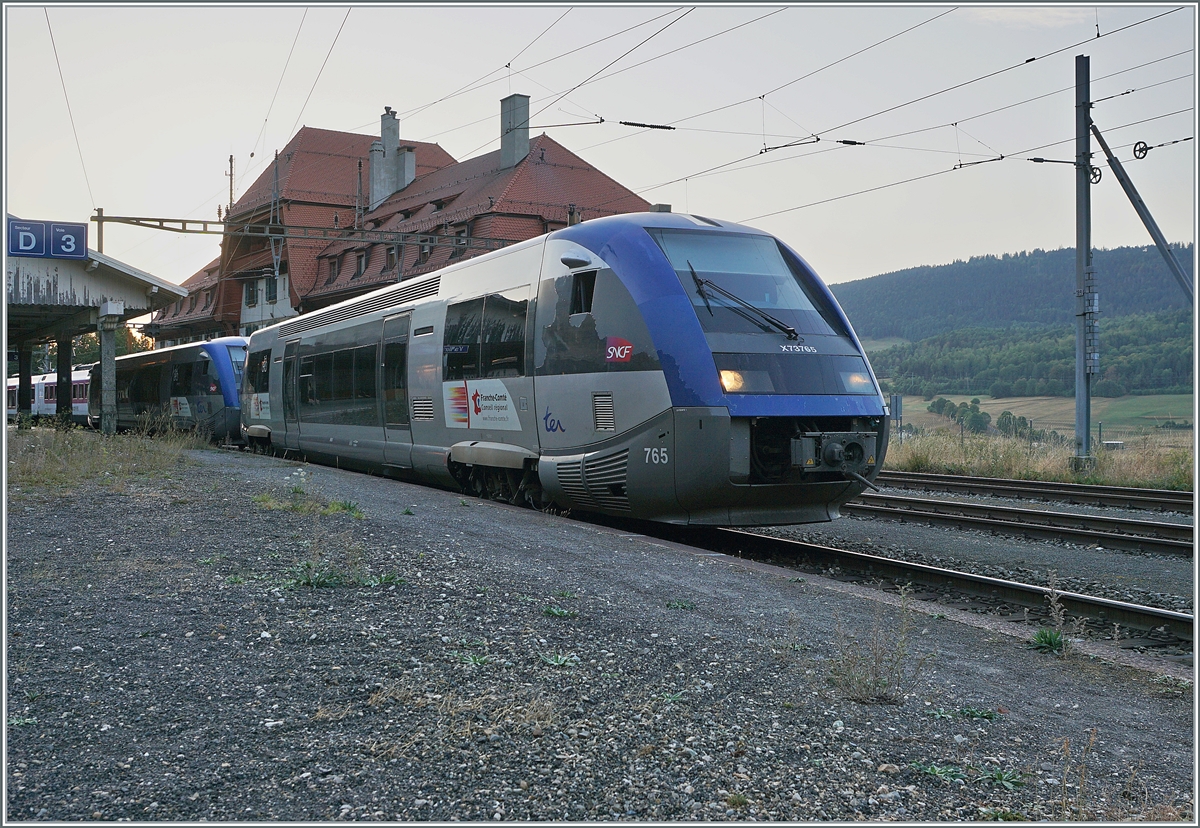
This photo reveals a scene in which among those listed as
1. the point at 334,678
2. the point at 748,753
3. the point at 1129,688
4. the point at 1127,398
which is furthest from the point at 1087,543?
the point at 1127,398

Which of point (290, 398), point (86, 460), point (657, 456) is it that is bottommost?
point (86, 460)

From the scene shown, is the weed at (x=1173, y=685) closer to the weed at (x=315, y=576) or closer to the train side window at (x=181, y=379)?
the weed at (x=315, y=576)

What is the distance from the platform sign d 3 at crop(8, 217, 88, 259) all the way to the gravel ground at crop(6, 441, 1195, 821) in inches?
428

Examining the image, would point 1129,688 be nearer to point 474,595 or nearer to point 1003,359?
point 474,595

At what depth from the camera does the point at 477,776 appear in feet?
11.8

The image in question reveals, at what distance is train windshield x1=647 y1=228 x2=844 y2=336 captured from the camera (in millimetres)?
9234

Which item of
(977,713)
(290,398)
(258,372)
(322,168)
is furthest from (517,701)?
(322,168)

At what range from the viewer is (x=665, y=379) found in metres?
8.86

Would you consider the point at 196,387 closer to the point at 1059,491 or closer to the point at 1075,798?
the point at 1059,491

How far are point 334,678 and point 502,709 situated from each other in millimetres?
867

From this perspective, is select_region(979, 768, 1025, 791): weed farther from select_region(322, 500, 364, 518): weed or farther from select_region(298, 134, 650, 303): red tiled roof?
select_region(298, 134, 650, 303): red tiled roof

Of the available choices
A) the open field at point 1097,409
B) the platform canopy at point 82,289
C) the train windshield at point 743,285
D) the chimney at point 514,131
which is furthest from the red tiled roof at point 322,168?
the train windshield at point 743,285

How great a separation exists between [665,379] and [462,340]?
4.40 m

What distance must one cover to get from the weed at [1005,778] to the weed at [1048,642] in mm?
2454
